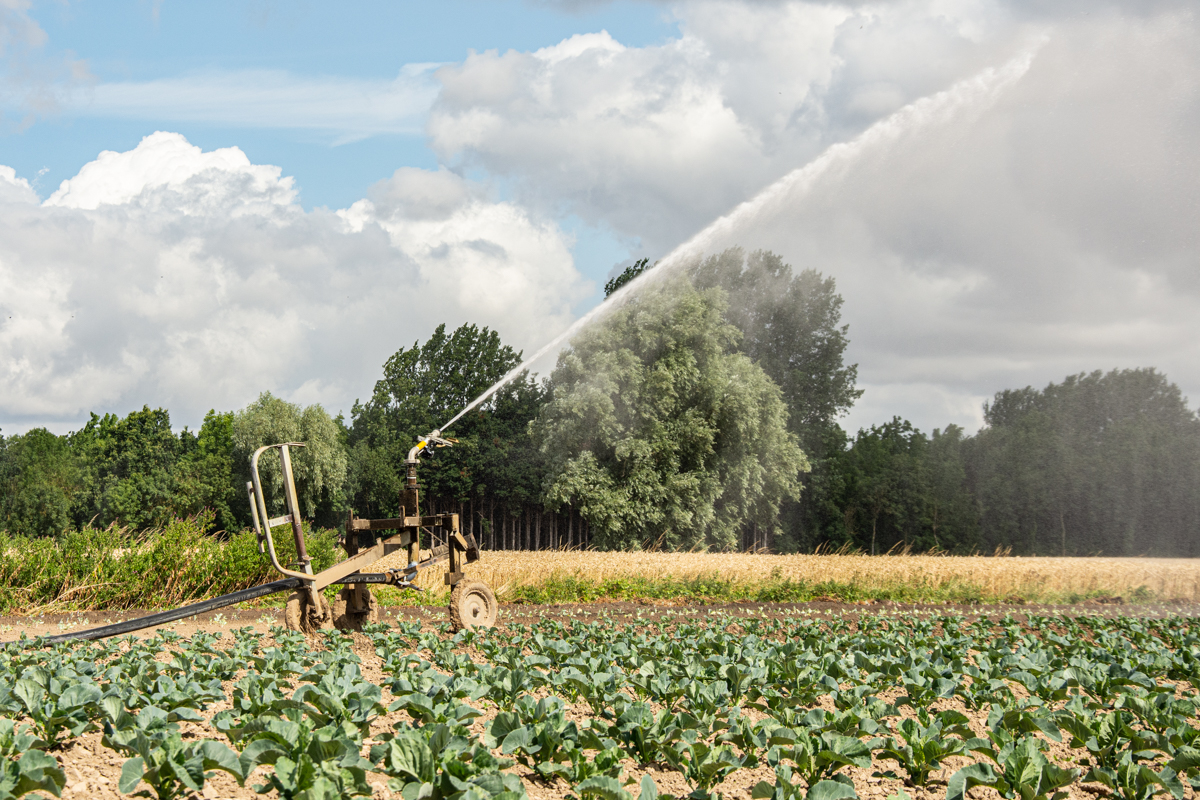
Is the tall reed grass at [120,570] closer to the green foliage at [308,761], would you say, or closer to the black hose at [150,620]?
the black hose at [150,620]

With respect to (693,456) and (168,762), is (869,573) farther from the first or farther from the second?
(168,762)

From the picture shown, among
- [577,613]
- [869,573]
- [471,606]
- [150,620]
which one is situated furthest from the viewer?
[869,573]

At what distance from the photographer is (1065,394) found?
50.9m

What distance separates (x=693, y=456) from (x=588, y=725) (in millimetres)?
27809

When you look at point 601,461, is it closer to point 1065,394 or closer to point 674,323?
point 674,323

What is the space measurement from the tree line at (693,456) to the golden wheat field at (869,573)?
10095mm

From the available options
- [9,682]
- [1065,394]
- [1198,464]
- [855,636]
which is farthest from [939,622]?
[1065,394]

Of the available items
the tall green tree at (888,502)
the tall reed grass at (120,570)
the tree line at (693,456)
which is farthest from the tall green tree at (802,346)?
the tall reed grass at (120,570)

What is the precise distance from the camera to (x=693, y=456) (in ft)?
106

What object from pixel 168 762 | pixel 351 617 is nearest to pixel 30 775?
pixel 168 762

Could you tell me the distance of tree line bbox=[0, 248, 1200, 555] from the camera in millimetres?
31703

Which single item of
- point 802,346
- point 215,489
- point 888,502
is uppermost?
point 802,346

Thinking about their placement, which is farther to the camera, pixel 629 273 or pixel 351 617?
pixel 629 273

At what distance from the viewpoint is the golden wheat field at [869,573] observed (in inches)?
645
